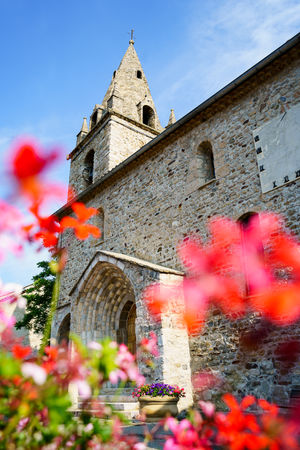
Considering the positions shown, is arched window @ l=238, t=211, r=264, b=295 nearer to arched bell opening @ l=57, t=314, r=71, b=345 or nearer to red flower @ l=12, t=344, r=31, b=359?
red flower @ l=12, t=344, r=31, b=359

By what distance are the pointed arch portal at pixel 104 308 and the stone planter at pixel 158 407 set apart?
3.89 meters

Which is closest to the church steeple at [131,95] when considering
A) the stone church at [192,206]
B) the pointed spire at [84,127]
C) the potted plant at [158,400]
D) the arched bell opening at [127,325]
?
the pointed spire at [84,127]

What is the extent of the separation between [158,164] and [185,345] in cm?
499

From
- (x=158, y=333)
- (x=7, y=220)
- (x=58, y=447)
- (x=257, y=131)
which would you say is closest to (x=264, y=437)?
(x=58, y=447)

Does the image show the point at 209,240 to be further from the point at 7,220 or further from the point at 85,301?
the point at 7,220

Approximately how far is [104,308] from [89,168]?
7.71 m

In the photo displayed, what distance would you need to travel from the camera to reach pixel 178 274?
25.5 ft

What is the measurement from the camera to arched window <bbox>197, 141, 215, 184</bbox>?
339 inches

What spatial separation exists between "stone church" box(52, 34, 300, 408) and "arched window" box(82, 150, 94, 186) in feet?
9.78

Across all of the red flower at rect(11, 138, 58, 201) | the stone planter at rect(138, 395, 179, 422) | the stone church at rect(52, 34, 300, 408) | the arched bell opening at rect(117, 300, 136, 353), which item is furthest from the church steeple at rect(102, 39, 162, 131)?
the red flower at rect(11, 138, 58, 201)

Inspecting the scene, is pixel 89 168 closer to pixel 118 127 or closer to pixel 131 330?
pixel 118 127

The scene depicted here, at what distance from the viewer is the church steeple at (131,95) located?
15.6 metres

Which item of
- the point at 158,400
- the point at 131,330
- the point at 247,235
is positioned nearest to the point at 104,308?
the point at 131,330

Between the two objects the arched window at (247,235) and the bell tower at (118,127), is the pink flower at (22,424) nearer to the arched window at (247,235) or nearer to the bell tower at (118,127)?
the arched window at (247,235)
